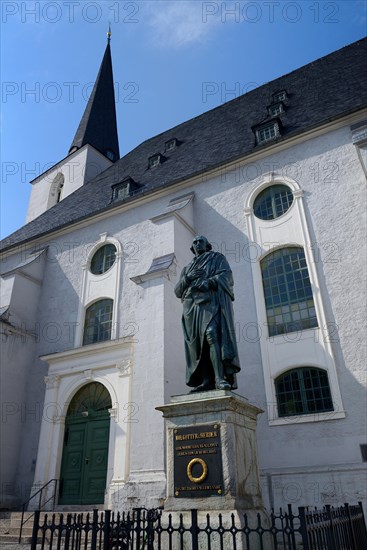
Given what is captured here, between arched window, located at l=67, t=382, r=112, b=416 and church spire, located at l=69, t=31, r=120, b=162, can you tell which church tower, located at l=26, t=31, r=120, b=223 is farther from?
arched window, located at l=67, t=382, r=112, b=416

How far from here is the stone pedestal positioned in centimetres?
546

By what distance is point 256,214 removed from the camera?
14203 millimetres

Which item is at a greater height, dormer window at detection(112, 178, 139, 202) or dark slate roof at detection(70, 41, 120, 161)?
dark slate roof at detection(70, 41, 120, 161)

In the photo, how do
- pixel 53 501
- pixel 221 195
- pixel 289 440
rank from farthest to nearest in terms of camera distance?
1. pixel 221 195
2. pixel 53 501
3. pixel 289 440

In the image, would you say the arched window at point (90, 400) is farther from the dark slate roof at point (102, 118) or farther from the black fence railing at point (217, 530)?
the dark slate roof at point (102, 118)

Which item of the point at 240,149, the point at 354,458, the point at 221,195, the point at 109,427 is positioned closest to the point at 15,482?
the point at 109,427

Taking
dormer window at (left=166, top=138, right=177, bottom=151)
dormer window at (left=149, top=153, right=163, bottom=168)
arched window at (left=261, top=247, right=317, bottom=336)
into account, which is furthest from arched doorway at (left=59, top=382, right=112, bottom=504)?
dormer window at (left=166, top=138, right=177, bottom=151)

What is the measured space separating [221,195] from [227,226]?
131 cm

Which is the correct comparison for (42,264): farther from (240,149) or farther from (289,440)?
(289,440)

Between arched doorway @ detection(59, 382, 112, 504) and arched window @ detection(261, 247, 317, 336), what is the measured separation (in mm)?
5759

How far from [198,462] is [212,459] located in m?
0.22

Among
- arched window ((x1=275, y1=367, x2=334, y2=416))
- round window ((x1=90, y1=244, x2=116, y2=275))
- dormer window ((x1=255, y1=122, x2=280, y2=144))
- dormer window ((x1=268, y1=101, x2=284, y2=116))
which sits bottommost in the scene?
arched window ((x1=275, y1=367, x2=334, y2=416))

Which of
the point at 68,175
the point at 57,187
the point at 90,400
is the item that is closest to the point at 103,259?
the point at 90,400

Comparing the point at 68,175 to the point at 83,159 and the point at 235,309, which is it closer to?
the point at 83,159
